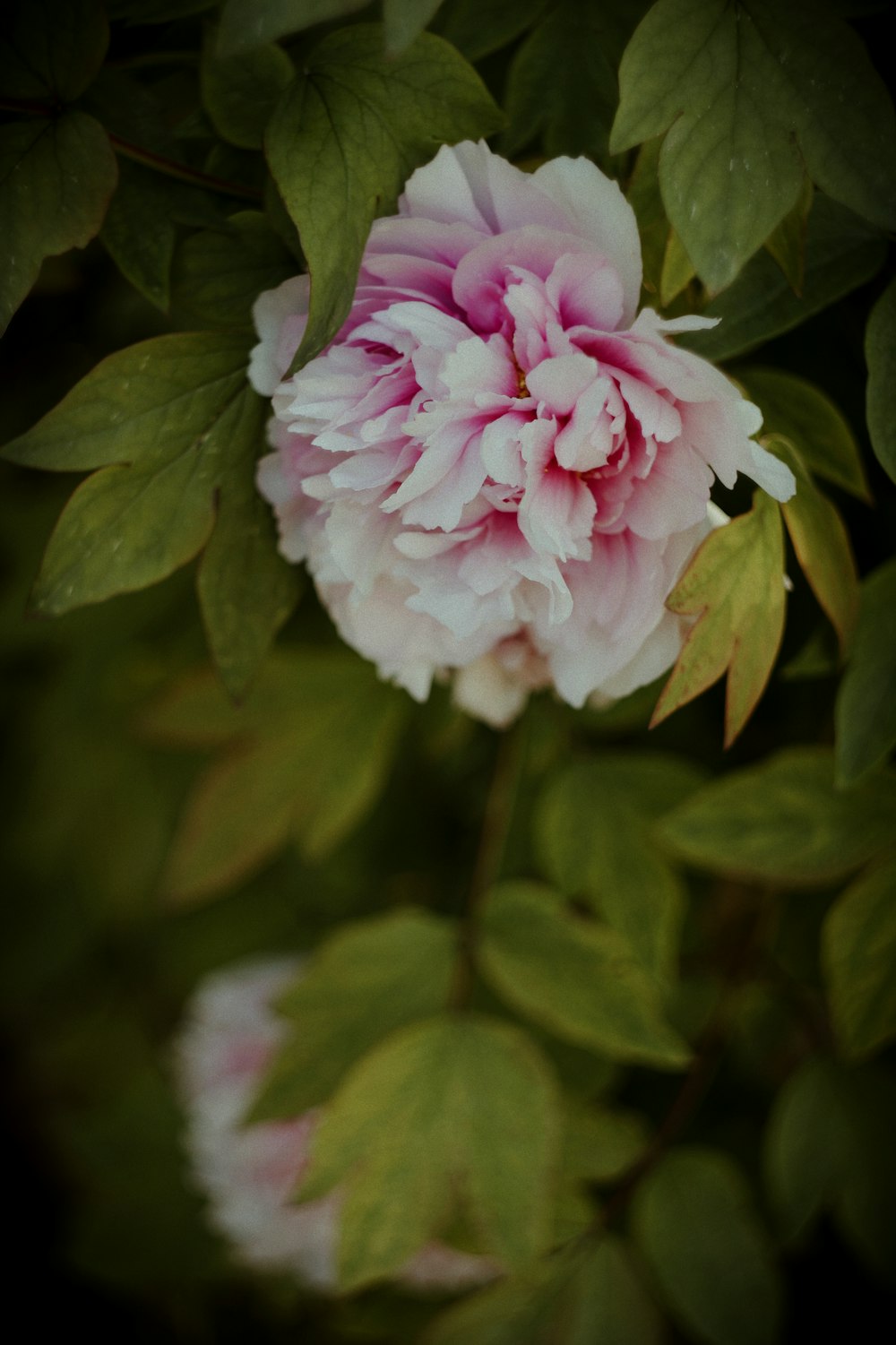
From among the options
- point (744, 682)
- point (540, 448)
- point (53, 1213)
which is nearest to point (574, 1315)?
point (744, 682)

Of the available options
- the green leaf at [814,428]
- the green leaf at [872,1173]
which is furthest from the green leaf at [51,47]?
the green leaf at [872,1173]

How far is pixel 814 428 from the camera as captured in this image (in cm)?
71

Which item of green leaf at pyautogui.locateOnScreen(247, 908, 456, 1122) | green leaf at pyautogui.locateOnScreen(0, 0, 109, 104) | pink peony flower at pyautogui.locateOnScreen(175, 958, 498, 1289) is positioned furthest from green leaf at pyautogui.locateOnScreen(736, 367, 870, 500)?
pink peony flower at pyautogui.locateOnScreen(175, 958, 498, 1289)

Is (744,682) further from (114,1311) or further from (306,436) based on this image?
(114,1311)

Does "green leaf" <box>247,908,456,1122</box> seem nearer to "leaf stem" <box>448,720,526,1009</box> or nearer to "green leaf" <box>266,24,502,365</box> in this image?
"leaf stem" <box>448,720,526,1009</box>

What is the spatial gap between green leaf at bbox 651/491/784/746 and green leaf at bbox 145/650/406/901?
0.54 metres

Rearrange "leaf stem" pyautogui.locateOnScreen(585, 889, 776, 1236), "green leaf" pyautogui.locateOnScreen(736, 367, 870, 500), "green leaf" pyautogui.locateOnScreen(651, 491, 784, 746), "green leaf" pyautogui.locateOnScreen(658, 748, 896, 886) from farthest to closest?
"leaf stem" pyautogui.locateOnScreen(585, 889, 776, 1236) → "green leaf" pyautogui.locateOnScreen(658, 748, 896, 886) → "green leaf" pyautogui.locateOnScreen(736, 367, 870, 500) → "green leaf" pyautogui.locateOnScreen(651, 491, 784, 746)

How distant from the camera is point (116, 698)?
1424 mm

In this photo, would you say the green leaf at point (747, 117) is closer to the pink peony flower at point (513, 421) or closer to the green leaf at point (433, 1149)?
Answer: the pink peony flower at point (513, 421)

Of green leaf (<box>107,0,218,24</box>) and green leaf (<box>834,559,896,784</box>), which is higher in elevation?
green leaf (<box>107,0,218,24</box>)

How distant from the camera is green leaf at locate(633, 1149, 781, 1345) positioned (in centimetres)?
99

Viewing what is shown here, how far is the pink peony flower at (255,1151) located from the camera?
1153 mm

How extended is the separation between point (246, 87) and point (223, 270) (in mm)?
109

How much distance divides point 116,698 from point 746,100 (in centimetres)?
111
